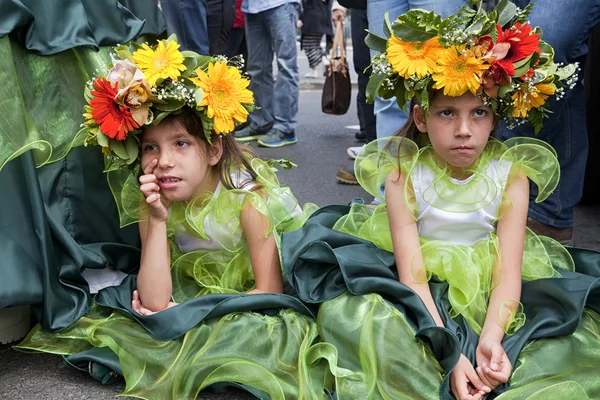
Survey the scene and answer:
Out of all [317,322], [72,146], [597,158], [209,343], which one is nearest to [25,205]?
[72,146]

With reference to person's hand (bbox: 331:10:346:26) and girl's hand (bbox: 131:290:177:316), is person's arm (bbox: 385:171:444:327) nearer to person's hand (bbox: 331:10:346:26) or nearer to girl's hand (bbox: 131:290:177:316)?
girl's hand (bbox: 131:290:177:316)

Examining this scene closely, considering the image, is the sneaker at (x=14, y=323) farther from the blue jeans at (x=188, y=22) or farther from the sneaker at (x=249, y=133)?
the sneaker at (x=249, y=133)

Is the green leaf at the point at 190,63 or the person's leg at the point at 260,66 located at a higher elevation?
the green leaf at the point at 190,63

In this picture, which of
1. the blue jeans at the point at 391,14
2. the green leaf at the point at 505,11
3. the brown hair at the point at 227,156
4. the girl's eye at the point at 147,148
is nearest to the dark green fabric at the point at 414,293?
the brown hair at the point at 227,156

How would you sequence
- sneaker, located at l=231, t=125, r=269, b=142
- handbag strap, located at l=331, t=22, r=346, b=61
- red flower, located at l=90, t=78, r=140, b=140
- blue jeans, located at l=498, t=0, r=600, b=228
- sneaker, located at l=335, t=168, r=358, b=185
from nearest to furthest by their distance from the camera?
red flower, located at l=90, t=78, r=140, b=140
blue jeans, located at l=498, t=0, r=600, b=228
sneaker, located at l=335, t=168, r=358, b=185
handbag strap, located at l=331, t=22, r=346, b=61
sneaker, located at l=231, t=125, r=269, b=142

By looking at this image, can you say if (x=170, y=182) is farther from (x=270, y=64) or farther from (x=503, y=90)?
(x=270, y=64)

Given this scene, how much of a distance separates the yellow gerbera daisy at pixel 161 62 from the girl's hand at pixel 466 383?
45.3 inches

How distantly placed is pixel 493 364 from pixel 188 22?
3.56 metres

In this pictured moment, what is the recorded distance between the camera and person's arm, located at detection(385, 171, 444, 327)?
213 cm

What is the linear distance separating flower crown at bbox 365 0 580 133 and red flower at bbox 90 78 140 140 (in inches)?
30.0

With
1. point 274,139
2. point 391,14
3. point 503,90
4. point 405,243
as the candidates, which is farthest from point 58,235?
point 274,139

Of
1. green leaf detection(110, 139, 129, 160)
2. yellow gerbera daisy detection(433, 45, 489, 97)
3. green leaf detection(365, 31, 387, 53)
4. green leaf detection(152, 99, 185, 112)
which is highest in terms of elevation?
green leaf detection(365, 31, 387, 53)

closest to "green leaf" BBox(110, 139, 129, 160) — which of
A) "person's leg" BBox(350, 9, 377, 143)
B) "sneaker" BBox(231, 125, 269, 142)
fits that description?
"person's leg" BBox(350, 9, 377, 143)

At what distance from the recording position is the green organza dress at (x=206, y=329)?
6.70ft
